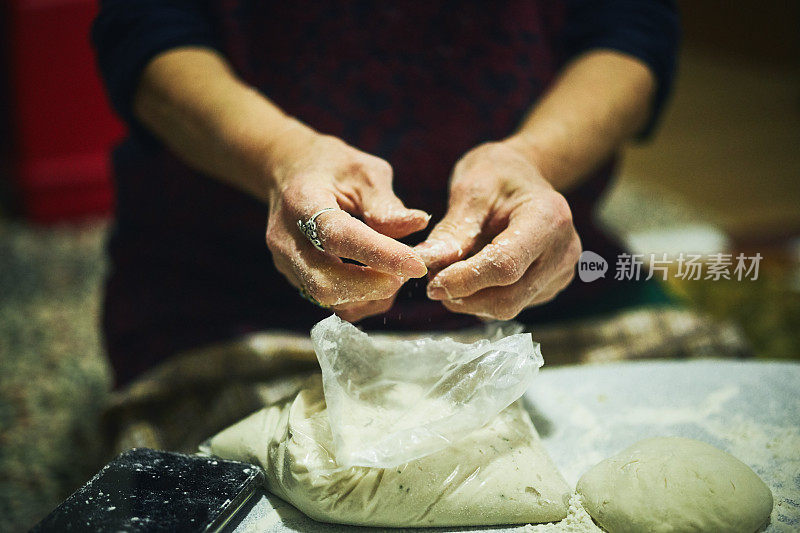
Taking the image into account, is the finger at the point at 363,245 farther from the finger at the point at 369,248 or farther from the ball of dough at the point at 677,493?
the ball of dough at the point at 677,493

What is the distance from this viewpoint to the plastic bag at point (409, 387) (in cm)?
67

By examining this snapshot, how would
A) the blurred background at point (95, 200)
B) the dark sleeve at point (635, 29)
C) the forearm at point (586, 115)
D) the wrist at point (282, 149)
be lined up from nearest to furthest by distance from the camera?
1. the wrist at point (282, 149)
2. the forearm at point (586, 115)
3. the dark sleeve at point (635, 29)
4. the blurred background at point (95, 200)

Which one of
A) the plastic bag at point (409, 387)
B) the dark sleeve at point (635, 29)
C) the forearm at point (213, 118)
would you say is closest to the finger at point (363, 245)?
the plastic bag at point (409, 387)

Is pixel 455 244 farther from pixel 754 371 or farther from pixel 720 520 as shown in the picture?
pixel 754 371

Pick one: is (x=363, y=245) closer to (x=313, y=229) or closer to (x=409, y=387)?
(x=313, y=229)

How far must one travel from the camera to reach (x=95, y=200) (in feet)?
8.71

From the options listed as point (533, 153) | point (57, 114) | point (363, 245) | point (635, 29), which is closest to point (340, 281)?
point (363, 245)

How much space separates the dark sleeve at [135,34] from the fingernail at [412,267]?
1.97ft

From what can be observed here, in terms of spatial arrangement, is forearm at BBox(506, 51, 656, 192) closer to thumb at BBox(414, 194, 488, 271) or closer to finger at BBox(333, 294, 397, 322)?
thumb at BBox(414, 194, 488, 271)

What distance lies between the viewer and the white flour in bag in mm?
657

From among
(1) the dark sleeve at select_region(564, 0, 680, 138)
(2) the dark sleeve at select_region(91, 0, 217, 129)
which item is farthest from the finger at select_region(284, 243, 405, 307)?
(1) the dark sleeve at select_region(564, 0, 680, 138)

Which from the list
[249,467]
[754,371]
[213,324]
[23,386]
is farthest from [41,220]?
[754,371]

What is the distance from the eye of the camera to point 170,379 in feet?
3.44

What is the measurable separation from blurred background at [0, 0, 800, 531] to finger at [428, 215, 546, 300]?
0.85 m
